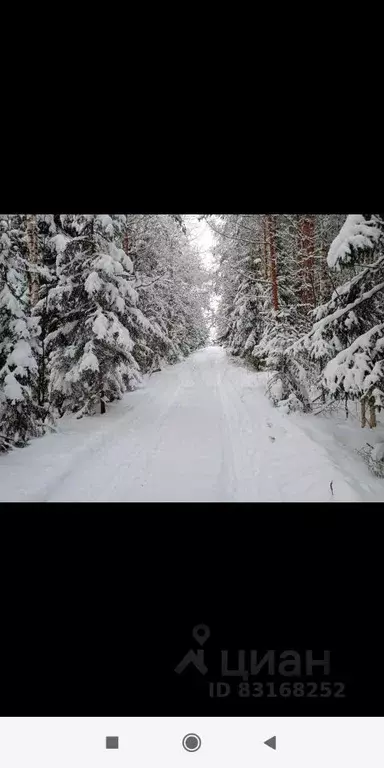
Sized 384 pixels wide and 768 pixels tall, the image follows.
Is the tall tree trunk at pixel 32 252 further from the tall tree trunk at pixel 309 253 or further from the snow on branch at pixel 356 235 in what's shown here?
the snow on branch at pixel 356 235

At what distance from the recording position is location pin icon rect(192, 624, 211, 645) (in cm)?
192

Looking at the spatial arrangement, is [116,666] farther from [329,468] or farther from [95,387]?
[95,387]

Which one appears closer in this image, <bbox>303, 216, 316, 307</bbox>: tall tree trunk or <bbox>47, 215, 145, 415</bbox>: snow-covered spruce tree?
<bbox>303, 216, 316, 307</bbox>: tall tree trunk

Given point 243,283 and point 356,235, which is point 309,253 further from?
point 243,283

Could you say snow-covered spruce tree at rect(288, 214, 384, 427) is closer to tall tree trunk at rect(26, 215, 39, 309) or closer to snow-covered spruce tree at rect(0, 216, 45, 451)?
snow-covered spruce tree at rect(0, 216, 45, 451)

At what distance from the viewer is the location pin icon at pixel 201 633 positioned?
1.92 metres

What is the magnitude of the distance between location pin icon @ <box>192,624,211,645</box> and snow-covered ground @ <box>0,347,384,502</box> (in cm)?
183

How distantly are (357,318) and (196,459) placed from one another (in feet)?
10.1
